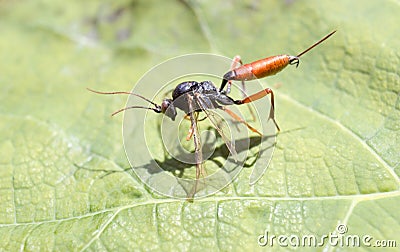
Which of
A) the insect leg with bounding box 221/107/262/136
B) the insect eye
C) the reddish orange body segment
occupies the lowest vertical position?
the insect leg with bounding box 221/107/262/136

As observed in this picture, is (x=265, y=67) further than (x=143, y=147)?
No

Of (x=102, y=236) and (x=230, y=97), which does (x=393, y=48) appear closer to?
(x=230, y=97)

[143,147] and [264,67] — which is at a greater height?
[264,67]

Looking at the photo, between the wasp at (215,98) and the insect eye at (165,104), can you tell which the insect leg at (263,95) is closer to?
the wasp at (215,98)

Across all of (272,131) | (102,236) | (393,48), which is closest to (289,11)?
(393,48)

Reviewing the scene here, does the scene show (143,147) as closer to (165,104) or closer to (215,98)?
(165,104)

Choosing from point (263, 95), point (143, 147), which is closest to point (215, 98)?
point (263, 95)

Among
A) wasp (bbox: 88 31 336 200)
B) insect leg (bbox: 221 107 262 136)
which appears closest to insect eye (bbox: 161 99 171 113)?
wasp (bbox: 88 31 336 200)

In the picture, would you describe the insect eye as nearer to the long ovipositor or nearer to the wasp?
the wasp

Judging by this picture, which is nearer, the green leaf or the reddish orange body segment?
the green leaf

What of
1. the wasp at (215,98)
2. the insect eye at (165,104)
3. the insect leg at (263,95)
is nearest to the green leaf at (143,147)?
the insect leg at (263,95)
